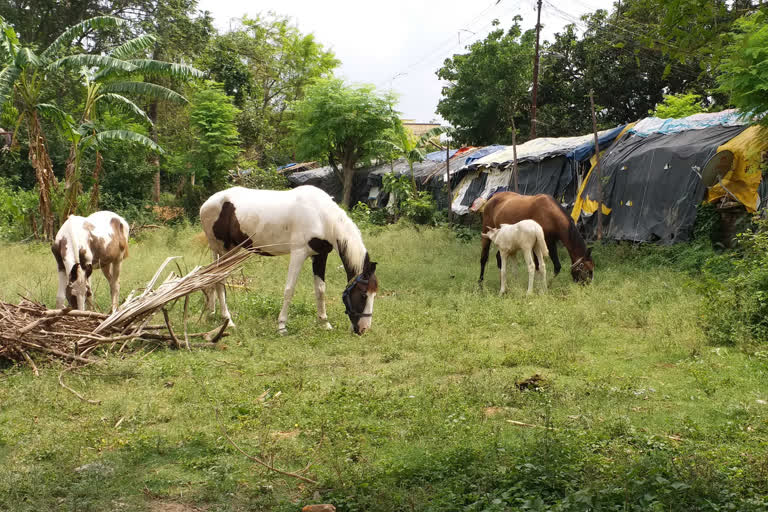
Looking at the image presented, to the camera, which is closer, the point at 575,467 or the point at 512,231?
the point at 575,467

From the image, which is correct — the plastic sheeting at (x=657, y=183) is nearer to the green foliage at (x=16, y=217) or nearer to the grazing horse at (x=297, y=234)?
the grazing horse at (x=297, y=234)

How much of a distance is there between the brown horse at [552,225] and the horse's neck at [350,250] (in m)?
4.29

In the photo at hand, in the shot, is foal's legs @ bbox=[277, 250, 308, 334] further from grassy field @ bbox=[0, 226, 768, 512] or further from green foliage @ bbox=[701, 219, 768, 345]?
green foliage @ bbox=[701, 219, 768, 345]

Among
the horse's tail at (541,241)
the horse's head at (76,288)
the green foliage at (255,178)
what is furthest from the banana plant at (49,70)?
the horse's tail at (541,241)

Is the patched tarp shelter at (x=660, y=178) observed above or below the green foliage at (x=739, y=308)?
above

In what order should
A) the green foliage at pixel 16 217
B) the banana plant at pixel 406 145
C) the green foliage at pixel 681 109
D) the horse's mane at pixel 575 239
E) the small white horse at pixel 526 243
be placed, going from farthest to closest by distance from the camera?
1. the banana plant at pixel 406 145
2. the green foliage at pixel 681 109
3. the green foliage at pixel 16 217
4. the horse's mane at pixel 575 239
5. the small white horse at pixel 526 243

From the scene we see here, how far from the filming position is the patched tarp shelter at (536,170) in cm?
1759

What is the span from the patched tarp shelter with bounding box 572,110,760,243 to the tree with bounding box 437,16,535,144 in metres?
14.3

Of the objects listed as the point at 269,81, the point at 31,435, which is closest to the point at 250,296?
the point at 31,435

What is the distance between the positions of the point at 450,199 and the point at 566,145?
4.79 metres

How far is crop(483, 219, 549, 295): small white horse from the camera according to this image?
11.2 meters

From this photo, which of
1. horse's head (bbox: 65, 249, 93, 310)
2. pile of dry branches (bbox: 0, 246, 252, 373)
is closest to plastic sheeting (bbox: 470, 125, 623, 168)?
pile of dry branches (bbox: 0, 246, 252, 373)

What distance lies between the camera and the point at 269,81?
45.2m

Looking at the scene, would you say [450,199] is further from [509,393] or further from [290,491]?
[290,491]
